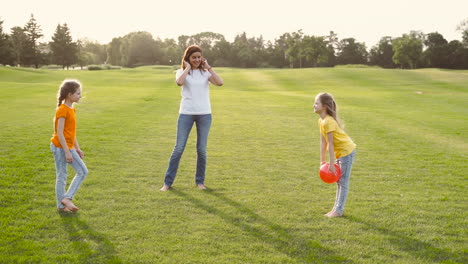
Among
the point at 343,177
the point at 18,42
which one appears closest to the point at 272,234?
the point at 343,177

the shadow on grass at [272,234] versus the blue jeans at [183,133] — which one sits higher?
the blue jeans at [183,133]

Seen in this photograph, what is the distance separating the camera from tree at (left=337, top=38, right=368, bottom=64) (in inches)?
4156

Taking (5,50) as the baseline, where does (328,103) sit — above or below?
below

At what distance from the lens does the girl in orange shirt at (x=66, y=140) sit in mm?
5258

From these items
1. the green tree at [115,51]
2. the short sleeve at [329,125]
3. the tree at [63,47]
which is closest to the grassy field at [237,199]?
the short sleeve at [329,125]

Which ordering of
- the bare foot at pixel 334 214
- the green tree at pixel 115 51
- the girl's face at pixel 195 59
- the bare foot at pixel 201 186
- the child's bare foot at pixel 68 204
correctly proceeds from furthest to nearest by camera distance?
the green tree at pixel 115 51
the bare foot at pixel 201 186
the girl's face at pixel 195 59
the bare foot at pixel 334 214
the child's bare foot at pixel 68 204

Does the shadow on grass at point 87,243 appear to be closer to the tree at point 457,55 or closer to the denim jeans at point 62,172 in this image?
the denim jeans at point 62,172

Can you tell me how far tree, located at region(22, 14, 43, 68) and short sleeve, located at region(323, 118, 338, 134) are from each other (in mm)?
82303

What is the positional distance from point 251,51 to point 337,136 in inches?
4004

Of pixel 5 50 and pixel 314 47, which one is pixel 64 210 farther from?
pixel 314 47

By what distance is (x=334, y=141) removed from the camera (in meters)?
5.56

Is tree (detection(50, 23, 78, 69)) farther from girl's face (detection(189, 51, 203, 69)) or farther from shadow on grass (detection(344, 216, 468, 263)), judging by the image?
shadow on grass (detection(344, 216, 468, 263))

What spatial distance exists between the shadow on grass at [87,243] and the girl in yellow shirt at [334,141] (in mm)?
2918

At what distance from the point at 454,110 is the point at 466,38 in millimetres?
82862
